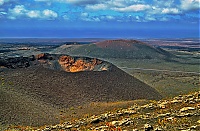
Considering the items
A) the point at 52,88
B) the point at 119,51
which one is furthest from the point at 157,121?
the point at 119,51

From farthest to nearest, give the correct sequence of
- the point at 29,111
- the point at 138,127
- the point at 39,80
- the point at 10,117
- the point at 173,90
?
1. the point at 173,90
2. the point at 39,80
3. the point at 29,111
4. the point at 10,117
5. the point at 138,127

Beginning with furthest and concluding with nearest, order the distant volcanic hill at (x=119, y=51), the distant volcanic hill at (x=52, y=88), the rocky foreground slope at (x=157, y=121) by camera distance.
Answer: the distant volcanic hill at (x=119, y=51) < the distant volcanic hill at (x=52, y=88) < the rocky foreground slope at (x=157, y=121)

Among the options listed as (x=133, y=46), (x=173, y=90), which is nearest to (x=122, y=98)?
Answer: (x=173, y=90)

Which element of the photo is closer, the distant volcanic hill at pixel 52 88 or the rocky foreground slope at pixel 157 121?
the rocky foreground slope at pixel 157 121

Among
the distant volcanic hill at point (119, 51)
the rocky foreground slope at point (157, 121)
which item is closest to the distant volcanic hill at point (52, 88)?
the rocky foreground slope at point (157, 121)

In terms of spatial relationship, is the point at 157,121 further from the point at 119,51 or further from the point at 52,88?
the point at 119,51

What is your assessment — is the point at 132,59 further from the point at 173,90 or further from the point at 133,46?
the point at 173,90

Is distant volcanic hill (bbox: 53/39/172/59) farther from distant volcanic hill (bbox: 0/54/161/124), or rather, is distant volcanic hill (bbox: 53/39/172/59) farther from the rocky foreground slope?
the rocky foreground slope

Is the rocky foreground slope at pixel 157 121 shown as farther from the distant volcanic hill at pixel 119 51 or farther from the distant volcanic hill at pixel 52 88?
the distant volcanic hill at pixel 119 51
